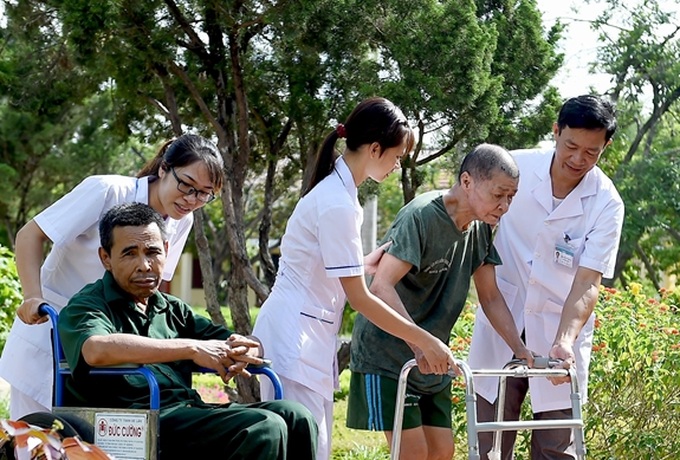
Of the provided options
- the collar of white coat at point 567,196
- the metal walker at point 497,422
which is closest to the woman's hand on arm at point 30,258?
the metal walker at point 497,422

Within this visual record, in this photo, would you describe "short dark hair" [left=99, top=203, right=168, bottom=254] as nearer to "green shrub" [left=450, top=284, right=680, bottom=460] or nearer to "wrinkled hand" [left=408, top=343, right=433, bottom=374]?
"wrinkled hand" [left=408, top=343, right=433, bottom=374]

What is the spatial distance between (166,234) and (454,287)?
3.63ft

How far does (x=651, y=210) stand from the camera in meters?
11.3

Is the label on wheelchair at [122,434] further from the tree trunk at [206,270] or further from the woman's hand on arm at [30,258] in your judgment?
the tree trunk at [206,270]

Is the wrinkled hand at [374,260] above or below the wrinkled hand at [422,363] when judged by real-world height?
above

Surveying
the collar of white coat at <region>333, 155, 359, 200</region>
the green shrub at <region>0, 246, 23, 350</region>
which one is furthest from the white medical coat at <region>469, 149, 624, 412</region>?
the green shrub at <region>0, 246, 23, 350</region>

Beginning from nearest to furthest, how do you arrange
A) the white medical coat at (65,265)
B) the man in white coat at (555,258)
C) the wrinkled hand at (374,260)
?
the white medical coat at (65,265)
the wrinkled hand at (374,260)
the man in white coat at (555,258)

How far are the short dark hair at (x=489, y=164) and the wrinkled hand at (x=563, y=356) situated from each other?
0.67 m

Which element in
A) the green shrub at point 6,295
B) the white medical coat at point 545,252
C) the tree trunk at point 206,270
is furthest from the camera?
the green shrub at point 6,295

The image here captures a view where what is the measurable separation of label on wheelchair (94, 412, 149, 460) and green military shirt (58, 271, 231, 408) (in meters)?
0.21

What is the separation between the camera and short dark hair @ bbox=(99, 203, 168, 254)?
12.4ft

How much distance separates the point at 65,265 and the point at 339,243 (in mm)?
1078

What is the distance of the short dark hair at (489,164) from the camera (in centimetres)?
394

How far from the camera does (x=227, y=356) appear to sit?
143 inches
